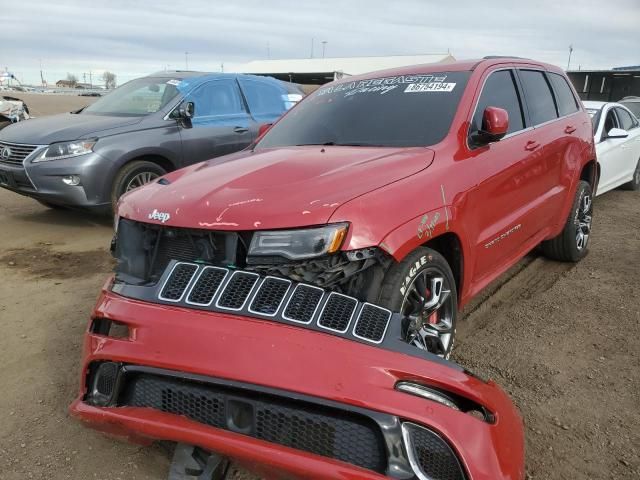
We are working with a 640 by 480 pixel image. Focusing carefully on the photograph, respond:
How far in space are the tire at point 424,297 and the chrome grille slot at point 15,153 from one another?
4811mm

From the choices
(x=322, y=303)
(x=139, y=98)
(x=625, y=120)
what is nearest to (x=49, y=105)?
(x=139, y=98)

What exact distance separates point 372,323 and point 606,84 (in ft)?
112

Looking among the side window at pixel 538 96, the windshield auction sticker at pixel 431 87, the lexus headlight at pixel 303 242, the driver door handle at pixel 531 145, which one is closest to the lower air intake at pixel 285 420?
the lexus headlight at pixel 303 242

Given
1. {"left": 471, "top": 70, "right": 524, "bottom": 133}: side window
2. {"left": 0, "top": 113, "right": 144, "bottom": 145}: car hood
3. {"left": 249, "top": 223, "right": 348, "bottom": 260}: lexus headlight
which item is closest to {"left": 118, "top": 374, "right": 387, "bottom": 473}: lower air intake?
{"left": 249, "top": 223, "right": 348, "bottom": 260}: lexus headlight

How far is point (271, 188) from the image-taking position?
7.87ft

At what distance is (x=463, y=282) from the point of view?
2.98 metres

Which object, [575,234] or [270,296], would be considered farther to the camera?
[575,234]

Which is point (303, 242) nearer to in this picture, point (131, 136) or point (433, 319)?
A: point (433, 319)

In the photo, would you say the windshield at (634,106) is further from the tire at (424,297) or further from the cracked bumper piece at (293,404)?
the cracked bumper piece at (293,404)

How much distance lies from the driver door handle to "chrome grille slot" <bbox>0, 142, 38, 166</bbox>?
483 cm

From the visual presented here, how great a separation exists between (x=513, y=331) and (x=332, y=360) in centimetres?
221

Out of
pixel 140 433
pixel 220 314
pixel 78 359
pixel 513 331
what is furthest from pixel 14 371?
pixel 513 331

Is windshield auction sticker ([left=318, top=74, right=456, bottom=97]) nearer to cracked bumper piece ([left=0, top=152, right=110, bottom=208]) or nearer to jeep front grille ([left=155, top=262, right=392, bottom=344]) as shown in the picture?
jeep front grille ([left=155, top=262, right=392, bottom=344])

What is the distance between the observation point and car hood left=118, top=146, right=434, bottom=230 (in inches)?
87.4
